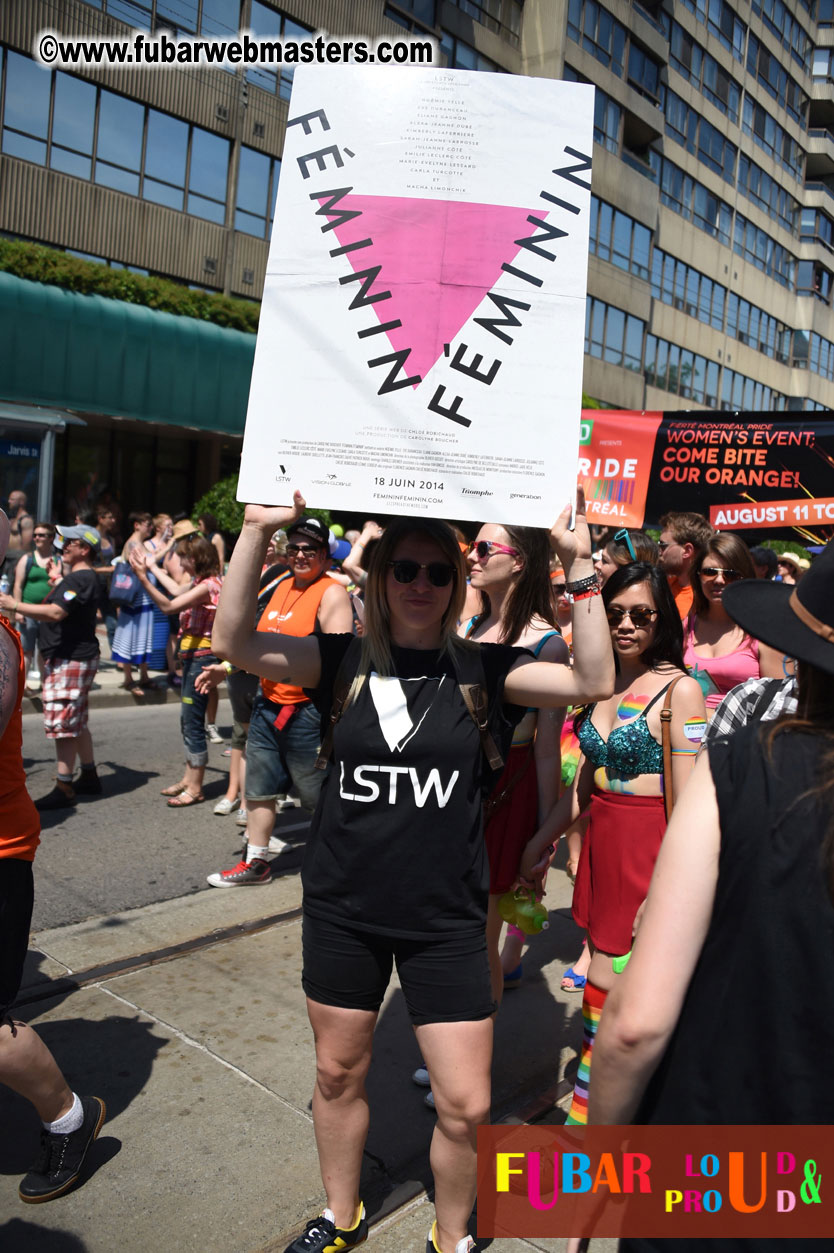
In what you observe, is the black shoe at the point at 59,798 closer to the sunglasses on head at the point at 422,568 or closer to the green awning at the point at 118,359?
the sunglasses on head at the point at 422,568

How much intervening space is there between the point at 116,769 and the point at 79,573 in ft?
6.42

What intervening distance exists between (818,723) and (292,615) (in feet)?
13.7

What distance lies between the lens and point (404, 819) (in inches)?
98.9

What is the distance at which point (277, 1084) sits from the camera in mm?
3506

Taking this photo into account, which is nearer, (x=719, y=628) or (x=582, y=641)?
(x=582, y=641)

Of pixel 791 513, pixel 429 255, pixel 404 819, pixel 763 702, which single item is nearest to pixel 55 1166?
pixel 404 819

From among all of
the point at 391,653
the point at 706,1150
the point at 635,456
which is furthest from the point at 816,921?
the point at 635,456


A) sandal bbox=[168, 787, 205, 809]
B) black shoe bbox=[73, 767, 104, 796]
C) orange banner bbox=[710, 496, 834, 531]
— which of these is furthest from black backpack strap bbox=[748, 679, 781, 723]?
black shoe bbox=[73, 767, 104, 796]

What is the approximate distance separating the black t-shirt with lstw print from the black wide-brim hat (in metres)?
1.11

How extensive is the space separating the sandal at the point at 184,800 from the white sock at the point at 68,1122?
13.8ft

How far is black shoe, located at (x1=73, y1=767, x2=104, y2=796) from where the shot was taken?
7.23 m

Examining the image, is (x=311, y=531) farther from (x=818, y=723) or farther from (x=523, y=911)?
(x=818, y=723)

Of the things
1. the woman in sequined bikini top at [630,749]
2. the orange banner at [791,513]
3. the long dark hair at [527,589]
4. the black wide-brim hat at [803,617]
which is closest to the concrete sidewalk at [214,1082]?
the woman in sequined bikini top at [630,749]

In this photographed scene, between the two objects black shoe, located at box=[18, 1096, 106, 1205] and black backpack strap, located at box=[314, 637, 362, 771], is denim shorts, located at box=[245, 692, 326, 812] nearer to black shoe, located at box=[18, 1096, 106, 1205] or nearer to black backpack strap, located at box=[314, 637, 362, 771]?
black shoe, located at box=[18, 1096, 106, 1205]
